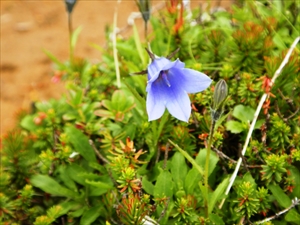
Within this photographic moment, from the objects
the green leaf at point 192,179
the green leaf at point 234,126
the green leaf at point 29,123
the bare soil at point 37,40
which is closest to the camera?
the green leaf at point 192,179

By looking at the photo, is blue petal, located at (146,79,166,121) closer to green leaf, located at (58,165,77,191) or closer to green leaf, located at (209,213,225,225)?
green leaf, located at (209,213,225,225)

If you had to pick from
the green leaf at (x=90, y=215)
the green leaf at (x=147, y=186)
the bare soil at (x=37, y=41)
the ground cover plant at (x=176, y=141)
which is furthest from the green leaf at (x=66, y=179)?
the bare soil at (x=37, y=41)

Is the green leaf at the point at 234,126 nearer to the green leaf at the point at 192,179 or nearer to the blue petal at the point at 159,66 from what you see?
the green leaf at the point at 192,179

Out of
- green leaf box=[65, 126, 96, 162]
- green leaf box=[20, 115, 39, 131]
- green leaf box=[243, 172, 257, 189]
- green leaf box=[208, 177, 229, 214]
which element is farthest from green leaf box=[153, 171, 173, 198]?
green leaf box=[20, 115, 39, 131]

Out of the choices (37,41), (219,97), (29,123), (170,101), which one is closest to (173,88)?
(170,101)

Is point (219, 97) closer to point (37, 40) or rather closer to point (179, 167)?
point (179, 167)
